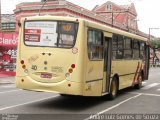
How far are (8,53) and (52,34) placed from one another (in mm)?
20026

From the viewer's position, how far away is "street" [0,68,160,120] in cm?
1130

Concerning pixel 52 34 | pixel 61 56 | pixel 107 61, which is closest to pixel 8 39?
pixel 107 61

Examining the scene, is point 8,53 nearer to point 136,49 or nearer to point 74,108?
point 136,49

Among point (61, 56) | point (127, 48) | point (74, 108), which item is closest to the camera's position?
point (61, 56)

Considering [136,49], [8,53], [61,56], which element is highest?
[136,49]

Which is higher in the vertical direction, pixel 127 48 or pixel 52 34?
pixel 52 34

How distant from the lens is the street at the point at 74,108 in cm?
1130

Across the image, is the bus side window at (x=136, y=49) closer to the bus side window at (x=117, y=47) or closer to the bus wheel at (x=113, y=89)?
the bus side window at (x=117, y=47)

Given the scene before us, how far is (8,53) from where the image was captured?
32094 mm

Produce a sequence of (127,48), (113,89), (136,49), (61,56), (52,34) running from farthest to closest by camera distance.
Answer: (136,49) < (127,48) < (113,89) < (52,34) < (61,56)

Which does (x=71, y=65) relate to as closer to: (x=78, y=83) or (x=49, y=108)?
(x=78, y=83)

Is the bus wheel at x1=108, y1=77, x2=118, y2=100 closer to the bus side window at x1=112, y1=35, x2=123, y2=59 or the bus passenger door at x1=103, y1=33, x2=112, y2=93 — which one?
the bus passenger door at x1=103, y1=33, x2=112, y2=93

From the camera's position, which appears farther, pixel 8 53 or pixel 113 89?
pixel 8 53

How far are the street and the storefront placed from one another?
49.8 ft
